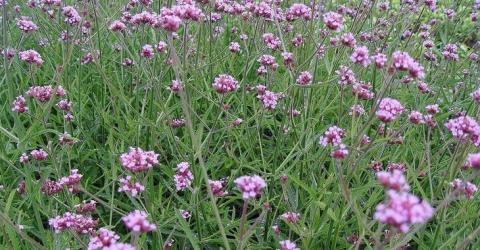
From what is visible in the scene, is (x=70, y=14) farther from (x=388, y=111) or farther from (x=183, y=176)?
(x=388, y=111)

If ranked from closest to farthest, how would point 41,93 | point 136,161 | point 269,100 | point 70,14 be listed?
point 136,161 < point 41,93 < point 269,100 < point 70,14

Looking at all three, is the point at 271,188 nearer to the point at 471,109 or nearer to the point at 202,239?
the point at 202,239

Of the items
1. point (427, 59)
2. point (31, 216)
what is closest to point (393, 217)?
point (31, 216)

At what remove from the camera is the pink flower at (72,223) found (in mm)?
1713

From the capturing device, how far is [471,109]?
3.07m

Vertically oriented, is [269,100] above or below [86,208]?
above

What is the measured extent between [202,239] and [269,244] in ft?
1.04

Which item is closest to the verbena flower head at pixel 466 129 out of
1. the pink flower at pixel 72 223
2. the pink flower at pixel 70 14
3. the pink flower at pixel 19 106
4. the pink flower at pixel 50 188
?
the pink flower at pixel 72 223

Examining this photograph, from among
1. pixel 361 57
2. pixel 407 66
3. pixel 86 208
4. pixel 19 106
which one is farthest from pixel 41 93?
pixel 407 66

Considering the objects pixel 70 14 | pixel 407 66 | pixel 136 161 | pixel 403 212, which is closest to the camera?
pixel 403 212

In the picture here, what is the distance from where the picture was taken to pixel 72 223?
172 cm

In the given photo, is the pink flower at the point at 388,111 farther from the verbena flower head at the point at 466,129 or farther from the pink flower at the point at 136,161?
the pink flower at the point at 136,161

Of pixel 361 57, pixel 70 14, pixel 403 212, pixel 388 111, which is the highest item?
pixel 403 212

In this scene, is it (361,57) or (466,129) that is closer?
(466,129)
